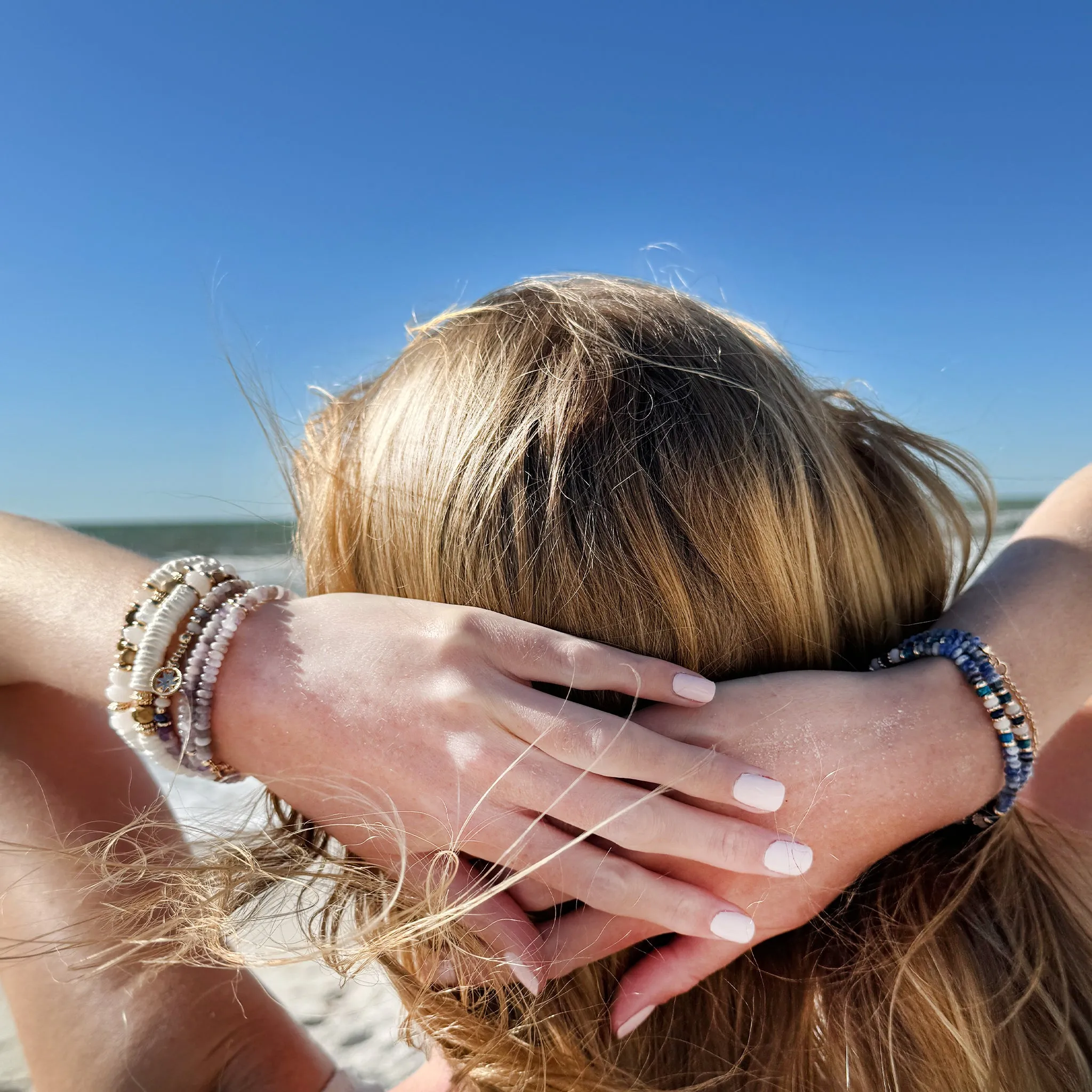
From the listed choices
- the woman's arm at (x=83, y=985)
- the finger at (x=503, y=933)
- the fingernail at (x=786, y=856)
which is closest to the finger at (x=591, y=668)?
the fingernail at (x=786, y=856)

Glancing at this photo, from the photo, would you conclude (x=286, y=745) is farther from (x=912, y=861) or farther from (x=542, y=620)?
(x=912, y=861)

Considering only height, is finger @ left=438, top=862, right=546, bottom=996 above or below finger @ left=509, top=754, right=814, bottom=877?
below

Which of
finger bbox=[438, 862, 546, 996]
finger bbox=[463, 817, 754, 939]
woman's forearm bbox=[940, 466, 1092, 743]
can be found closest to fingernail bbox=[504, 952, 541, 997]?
finger bbox=[438, 862, 546, 996]

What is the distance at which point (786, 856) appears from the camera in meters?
1.00

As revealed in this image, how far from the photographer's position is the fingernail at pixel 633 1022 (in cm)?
112

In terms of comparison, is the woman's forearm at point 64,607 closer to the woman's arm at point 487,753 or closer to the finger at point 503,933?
the woman's arm at point 487,753

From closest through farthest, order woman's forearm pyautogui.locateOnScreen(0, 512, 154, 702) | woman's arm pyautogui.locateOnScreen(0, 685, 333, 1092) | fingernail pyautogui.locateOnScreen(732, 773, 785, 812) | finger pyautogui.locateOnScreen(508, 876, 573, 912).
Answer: fingernail pyautogui.locateOnScreen(732, 773, 785, 812) < finger pyautogui.locateOnScreen(508, 876, 573, 912) < woman's forearm pyautogui.locateOnScreen(0, 512, 154, 702) < woman's arm pyautogui.locateOnScreen(0, 685, 333, 1092)

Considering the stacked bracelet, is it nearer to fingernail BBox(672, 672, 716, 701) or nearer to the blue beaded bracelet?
fingernail BBox(672, 672, 716, 701)

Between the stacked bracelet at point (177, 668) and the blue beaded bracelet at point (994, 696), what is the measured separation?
3.46 ft

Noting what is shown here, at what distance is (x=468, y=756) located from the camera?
3.27 feet

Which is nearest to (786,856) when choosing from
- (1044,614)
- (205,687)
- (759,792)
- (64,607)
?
(759,792)

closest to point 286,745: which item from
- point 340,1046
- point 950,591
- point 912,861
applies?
point 912,861

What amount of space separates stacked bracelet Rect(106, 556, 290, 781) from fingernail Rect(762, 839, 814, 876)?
826 mm

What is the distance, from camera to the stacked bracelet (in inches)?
43.9
